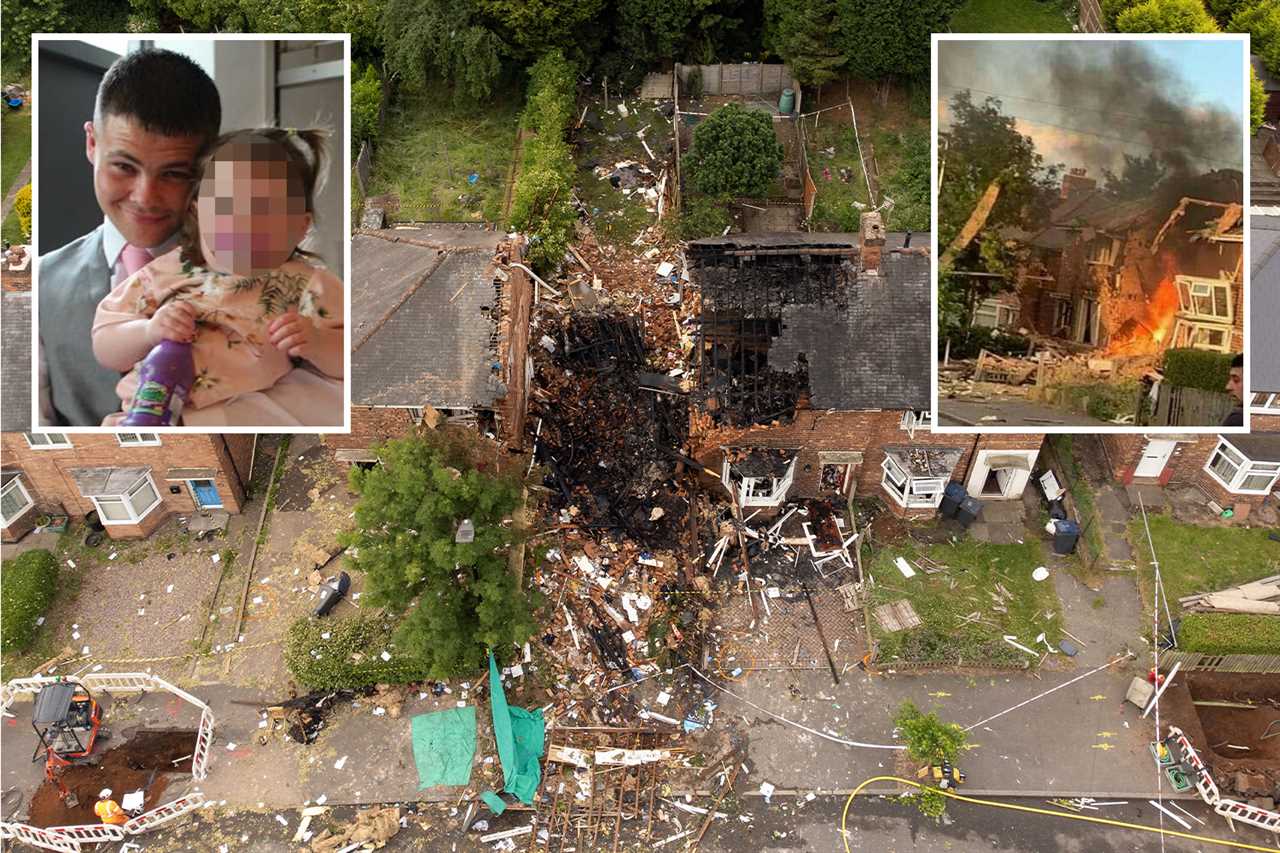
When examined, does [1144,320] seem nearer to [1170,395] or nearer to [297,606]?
[1170,395]

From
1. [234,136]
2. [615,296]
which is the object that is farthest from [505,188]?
[234,136]

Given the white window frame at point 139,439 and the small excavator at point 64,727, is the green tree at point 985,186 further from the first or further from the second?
the small excavator at point 64,727

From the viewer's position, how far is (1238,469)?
68.9ft

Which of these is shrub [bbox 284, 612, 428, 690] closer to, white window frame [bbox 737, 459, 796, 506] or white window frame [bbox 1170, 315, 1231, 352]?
white window frame [bbox 737, 459, 796, 506]

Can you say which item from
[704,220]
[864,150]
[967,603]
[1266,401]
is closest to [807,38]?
[864,150]

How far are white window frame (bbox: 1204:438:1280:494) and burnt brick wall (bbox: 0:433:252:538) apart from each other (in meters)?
23.5

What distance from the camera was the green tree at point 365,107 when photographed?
97.6ft

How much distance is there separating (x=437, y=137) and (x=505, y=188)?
3.91m

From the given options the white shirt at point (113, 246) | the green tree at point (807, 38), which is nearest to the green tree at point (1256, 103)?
the green tree at point (807, 38)

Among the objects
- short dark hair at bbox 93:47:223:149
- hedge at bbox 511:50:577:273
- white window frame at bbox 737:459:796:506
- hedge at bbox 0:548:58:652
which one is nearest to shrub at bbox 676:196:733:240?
hedge at bbox 511:50:577:273

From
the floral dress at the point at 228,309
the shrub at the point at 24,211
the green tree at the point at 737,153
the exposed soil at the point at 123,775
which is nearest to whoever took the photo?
the floral dress at the point at 228,309

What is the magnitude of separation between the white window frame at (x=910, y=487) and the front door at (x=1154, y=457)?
16.0ft

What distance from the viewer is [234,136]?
1055 centimetres

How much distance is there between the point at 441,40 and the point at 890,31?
14174mm
